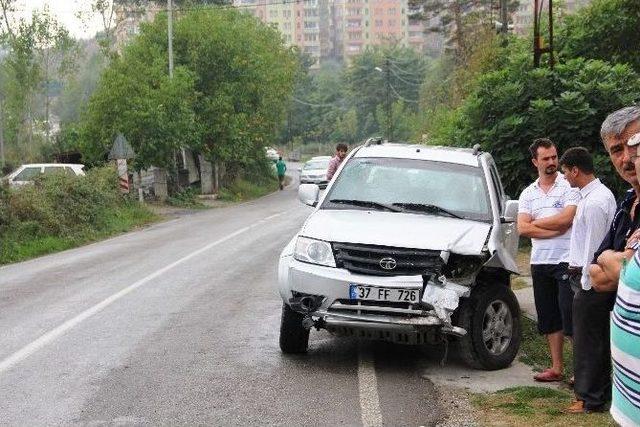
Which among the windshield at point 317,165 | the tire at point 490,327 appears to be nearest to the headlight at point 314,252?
the tire at point 490,327

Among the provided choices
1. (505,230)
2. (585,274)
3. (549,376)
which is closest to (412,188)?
(505,230)

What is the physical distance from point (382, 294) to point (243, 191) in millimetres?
41695

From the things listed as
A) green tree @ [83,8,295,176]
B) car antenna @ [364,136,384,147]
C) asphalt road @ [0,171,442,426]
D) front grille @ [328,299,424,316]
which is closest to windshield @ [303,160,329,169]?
green tree @ [83,8,295,176]

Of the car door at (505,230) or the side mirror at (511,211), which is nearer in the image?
the side mirror at (511,211)

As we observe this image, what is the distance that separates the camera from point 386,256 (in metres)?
8.00

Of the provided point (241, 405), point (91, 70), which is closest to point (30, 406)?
point (241, 405)

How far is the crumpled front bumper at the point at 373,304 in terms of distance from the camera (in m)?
7.81

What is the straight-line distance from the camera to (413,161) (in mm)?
9797

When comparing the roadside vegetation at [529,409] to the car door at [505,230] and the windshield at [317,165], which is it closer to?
the car door at [505,230]

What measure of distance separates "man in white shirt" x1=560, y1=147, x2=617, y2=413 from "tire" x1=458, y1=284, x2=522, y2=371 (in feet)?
4.35

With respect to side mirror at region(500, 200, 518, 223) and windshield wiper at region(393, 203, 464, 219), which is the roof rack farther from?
side mirror at region(500, 200, 518, 223)

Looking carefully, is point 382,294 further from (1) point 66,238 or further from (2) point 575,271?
(1) point 66,238

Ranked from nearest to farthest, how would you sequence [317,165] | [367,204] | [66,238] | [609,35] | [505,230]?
[367,204] → [505,230] → [609,35] → [66,238] → [317,165]

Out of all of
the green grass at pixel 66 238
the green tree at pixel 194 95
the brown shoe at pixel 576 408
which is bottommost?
the green grass at pixel 66 238
